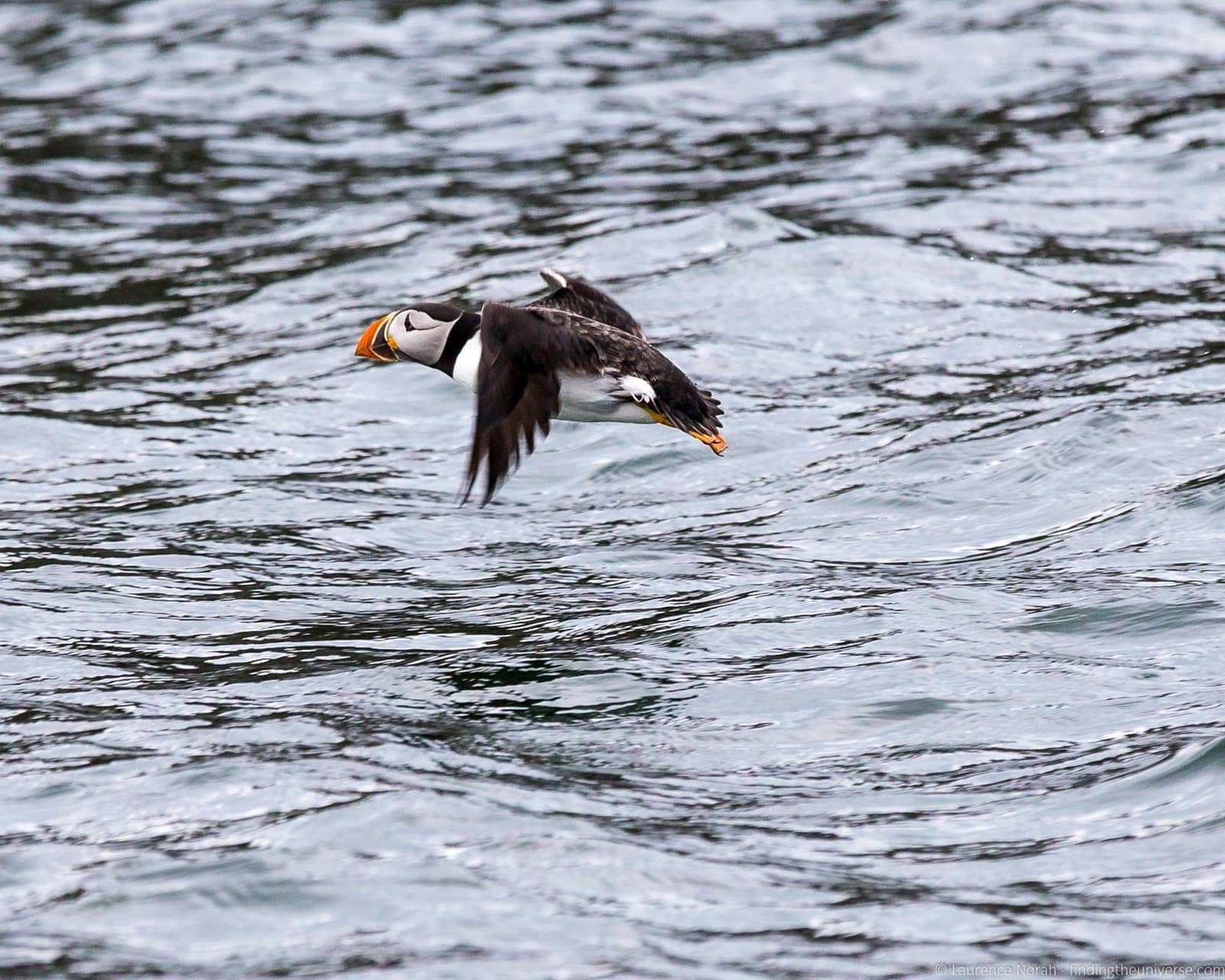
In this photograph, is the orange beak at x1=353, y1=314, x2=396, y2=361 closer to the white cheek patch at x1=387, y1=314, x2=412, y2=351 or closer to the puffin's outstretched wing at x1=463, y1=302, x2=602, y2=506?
the white cheek patch at x1=387, y1=314, x2=412, y2=351

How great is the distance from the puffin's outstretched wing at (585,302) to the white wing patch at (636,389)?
74 cm

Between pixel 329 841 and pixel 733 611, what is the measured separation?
6.81 ft

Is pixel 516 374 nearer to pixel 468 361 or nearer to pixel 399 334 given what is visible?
pixel 468 361

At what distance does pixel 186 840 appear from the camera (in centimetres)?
439

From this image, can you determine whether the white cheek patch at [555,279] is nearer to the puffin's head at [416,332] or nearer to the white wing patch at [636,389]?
the puffin's head at [416,332]

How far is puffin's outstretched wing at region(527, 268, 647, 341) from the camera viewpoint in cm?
672

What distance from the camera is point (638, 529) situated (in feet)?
23.3

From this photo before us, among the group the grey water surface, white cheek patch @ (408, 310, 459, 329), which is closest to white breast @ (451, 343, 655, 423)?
white cheek patch @ (408, 310, 459, 329)

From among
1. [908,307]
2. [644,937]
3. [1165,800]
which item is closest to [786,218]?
[908,307]

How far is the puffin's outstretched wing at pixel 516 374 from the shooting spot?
5.51m

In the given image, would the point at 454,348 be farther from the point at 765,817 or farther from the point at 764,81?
the point at 764,81

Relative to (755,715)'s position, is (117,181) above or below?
above

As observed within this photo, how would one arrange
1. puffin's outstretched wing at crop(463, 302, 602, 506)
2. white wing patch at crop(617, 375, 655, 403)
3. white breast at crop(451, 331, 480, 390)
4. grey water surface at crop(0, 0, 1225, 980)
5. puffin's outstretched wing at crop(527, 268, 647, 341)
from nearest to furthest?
grey water surface at crop(0, 0, 1225, 980), puffin's outstretched wing at crop(463, 302, 602, 506), white wing patch at crop(617, 375, 655, 403), white breast at crop(451, 331, 480, 390), puffin's outstretched wing at crop(527, 268, 647, 341)

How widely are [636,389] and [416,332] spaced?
0.90m
